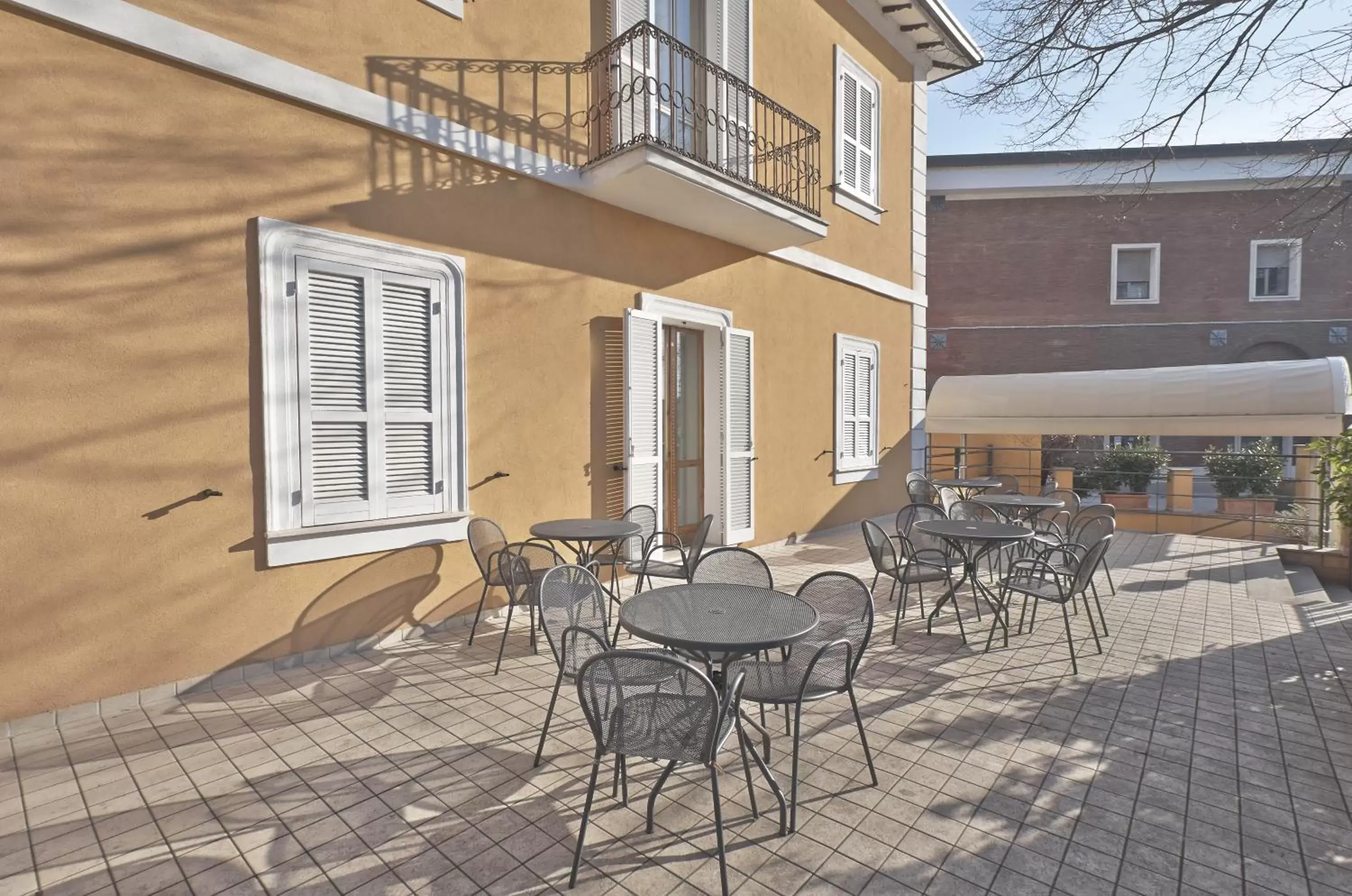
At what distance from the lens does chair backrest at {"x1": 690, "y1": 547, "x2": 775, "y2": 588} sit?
3656 mm

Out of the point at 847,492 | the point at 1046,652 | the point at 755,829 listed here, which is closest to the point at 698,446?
the point at 847,492

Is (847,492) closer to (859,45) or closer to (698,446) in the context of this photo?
(698,446)

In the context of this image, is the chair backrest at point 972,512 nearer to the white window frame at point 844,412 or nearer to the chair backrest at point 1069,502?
the chair backrest at point 1069,502

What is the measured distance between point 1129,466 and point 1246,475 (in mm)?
1801

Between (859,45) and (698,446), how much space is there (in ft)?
20.0

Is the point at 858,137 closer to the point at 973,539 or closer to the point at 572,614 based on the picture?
the point at 973,539

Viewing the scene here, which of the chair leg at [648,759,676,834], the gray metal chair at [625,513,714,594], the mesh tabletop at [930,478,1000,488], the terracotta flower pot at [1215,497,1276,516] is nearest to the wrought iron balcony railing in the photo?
the gray metal chair at [625,513,714,594]

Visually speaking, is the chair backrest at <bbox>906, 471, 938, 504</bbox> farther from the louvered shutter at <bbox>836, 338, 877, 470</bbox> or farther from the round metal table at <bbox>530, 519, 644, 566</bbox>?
the round metal table at <bbox>530, 519, 644, 566</bbox>

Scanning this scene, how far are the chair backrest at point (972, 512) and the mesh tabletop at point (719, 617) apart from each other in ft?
12.2

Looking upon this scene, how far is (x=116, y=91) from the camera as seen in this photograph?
3.55 m

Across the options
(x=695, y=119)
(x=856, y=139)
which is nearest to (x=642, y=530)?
(x=695, y=119)

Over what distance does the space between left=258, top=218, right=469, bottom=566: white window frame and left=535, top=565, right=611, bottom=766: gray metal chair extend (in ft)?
6.50

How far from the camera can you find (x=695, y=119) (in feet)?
22.6

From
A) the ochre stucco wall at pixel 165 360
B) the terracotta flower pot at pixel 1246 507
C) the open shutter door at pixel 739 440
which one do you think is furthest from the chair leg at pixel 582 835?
the terracotta flower pot at pixel 1246 507
